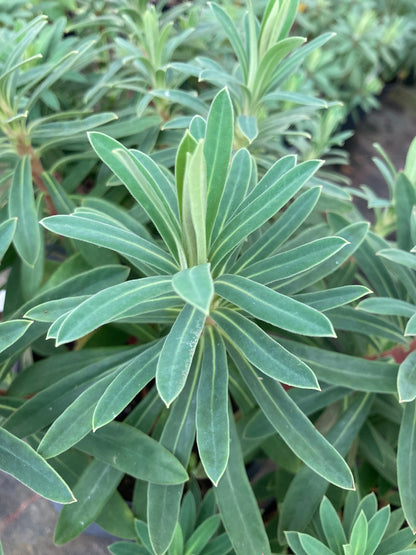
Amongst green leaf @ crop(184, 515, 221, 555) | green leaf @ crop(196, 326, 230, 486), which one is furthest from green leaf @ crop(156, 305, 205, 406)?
green leaf @ crop(184, 515, 221, 555)

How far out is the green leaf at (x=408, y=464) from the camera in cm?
67

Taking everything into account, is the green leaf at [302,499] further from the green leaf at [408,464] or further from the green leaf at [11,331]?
the green leaf at [11,331]

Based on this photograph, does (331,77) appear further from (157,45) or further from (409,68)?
(157,45)

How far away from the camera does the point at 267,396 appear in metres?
0.68

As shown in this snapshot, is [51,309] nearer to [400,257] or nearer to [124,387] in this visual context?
[124,387]

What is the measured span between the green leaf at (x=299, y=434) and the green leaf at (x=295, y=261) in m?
0.16

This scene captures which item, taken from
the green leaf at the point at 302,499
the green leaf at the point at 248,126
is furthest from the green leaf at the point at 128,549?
the green leaf at the point at 248,126

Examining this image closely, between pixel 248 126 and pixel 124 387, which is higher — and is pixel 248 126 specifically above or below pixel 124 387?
above

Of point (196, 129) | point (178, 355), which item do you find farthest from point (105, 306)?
point (196, 129)

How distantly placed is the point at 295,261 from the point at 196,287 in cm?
21

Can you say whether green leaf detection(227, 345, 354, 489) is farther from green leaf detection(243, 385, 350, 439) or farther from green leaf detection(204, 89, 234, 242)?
green leaf detection(204, 89, 234, 242)

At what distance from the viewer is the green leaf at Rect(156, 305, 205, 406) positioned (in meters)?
0.52

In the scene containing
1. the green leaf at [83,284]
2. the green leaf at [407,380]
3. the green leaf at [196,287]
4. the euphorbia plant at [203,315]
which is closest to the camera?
the green leaf at [196,287]

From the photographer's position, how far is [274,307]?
0.55m
